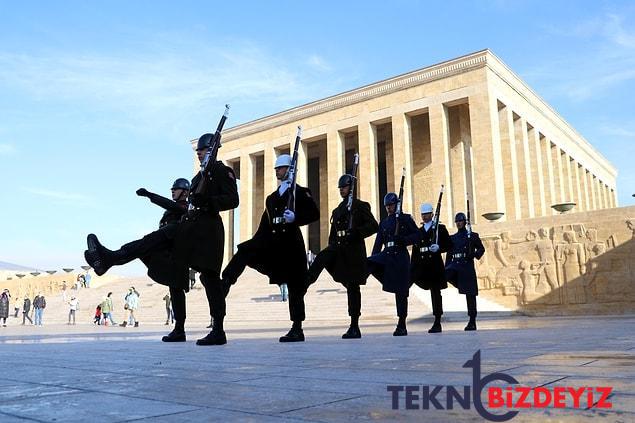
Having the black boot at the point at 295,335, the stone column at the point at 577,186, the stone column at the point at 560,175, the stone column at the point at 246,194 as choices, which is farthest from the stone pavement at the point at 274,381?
the stone column at the point at 577,186

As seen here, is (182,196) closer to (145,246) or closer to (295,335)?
(145,246)

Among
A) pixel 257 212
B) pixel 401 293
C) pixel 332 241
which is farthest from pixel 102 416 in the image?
pixel 257 212

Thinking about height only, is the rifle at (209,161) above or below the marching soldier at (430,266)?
above

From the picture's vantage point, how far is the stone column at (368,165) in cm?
3109

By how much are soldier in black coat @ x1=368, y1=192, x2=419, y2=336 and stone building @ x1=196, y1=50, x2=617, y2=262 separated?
16.9m

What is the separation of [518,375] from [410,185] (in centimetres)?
2829

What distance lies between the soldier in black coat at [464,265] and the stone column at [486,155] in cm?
1757

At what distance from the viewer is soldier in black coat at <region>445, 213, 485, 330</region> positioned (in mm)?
9250

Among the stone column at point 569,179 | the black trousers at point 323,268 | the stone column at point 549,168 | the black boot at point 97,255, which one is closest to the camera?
the black boot at point 97,255

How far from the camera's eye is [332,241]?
722cm

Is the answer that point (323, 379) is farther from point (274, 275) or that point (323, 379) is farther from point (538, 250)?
point (538, 250)

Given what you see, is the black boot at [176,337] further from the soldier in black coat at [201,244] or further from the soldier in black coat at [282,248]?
the soldier in black coat at [282,248]

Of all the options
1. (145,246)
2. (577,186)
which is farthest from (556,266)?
(577,186)

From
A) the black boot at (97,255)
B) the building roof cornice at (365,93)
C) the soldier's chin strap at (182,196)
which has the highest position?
the building roof cornice at (365,93)
